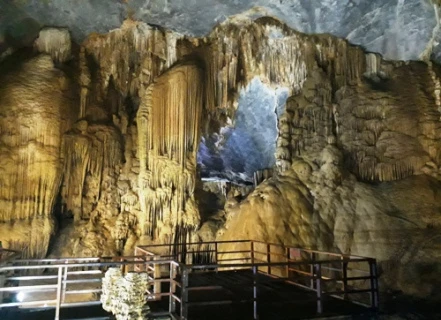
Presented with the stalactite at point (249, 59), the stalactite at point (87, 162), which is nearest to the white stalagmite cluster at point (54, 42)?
the stalactite at point (87, 162)

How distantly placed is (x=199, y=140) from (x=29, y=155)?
534 centimetres

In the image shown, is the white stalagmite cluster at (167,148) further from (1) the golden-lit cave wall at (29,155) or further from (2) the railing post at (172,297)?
(2) the railing post at (172,297)

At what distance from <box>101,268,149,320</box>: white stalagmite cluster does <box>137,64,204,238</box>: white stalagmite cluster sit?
27.7 ft

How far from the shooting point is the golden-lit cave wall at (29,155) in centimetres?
1197

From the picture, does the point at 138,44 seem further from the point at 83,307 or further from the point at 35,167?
the point at 83,307

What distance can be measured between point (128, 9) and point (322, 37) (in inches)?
258

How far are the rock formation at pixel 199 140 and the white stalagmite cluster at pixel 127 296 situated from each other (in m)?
6.70

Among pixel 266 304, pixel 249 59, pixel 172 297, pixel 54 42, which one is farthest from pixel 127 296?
pixel 249 59

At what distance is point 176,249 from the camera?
13352mm

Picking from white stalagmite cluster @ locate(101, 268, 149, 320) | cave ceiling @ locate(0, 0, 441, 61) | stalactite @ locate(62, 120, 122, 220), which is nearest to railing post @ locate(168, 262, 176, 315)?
white stalagmite cluster @ locate(101, 268, 149, 320)

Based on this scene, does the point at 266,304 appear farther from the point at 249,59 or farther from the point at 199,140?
the point at 249,59

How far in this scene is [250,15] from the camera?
13.0 metres

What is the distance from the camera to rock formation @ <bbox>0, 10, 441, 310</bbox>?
1148 cm

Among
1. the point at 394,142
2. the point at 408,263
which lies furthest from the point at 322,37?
the point at 408,263
